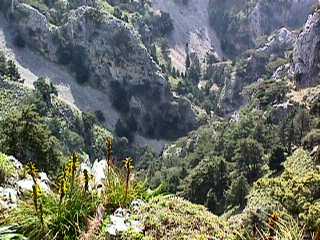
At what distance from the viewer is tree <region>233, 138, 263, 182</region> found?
2434 inches

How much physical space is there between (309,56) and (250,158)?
26.2 m

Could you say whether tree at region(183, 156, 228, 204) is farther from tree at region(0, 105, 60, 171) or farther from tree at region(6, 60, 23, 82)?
tree at region(6, 60, 23, 82)

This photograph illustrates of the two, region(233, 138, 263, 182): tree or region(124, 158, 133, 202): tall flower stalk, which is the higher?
region(233, 138, 263, 182): tree

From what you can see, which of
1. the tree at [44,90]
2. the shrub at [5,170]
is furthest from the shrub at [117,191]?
the tree at [44,90]

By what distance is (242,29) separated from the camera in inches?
6781

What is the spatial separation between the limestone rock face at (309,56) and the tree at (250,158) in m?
21.2

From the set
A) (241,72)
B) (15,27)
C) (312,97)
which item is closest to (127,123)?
(15,27)

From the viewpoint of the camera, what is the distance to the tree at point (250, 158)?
61.8 m

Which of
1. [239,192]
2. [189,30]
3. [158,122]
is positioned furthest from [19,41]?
[189,30]

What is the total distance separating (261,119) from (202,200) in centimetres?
2259

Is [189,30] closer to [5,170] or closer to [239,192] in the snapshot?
[239,192]

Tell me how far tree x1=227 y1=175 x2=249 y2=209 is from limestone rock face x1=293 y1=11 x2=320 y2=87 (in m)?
30.6

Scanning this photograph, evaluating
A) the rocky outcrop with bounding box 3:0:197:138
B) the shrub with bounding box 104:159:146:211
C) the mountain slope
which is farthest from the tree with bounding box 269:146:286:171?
the mountain slope

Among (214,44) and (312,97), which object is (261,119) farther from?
(214,44)
